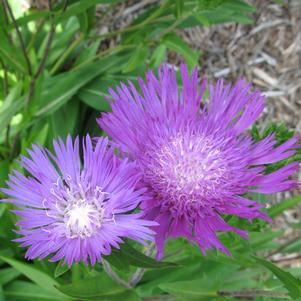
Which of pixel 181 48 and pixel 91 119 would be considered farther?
pixel 91 119

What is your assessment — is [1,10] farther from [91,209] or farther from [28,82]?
[91,209]

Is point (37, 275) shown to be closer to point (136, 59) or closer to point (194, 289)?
point (194, 289)

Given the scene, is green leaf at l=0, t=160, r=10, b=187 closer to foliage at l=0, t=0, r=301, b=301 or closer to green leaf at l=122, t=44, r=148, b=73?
foliage at l=0, t=0, r=301, b=301

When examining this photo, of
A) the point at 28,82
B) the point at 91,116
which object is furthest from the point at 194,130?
the point at 91,116

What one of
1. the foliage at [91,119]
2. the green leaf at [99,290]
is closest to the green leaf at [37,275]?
the foliage at [91,119]

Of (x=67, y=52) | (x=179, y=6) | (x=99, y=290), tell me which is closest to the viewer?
(x=99, y=290)

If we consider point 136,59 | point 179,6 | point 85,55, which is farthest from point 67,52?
point 179,6

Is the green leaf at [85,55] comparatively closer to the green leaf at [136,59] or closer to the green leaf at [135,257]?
the green leaf at [136,59]
